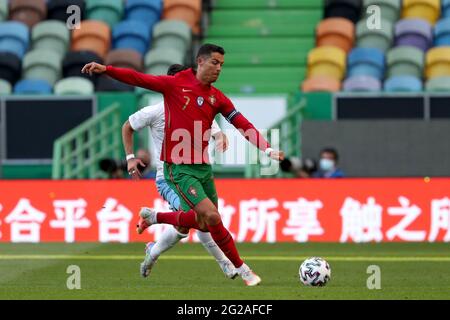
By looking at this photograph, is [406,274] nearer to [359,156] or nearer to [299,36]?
[359,156]

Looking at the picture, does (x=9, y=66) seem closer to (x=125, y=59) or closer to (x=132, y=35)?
(x=125, y=59)

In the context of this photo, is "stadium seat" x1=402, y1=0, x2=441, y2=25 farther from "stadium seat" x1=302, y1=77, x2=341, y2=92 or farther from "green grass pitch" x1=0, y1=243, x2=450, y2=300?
"green grass pitch" x1=0, y1=243, x2=450, y2=300

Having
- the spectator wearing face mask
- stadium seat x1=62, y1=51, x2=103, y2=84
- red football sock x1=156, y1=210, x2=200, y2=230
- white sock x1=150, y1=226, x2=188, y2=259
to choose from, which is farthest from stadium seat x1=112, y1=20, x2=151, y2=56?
red football sock x1=156, y1=210, x2=200, y2=230

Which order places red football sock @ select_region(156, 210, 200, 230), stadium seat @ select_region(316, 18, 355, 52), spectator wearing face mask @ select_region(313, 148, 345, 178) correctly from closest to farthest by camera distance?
1. red football sock @ select_region(156, 210, 200, 230)
2. spectator wearing face mask @ select_region(313, 148, 345, 178)
3. stadium seat @ select_region(316, 18, 355, 52)

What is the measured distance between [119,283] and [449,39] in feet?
47.1

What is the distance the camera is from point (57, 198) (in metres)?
22.5

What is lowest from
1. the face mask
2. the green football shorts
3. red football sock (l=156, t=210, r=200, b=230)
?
red football sock (l=156, t=210, r=200, b=230)

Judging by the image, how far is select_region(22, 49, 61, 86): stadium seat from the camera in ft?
87.6

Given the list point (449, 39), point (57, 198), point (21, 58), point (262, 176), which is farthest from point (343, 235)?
point (21, 58)

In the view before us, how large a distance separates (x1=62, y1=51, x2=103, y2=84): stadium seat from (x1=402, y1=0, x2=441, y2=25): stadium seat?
593 cm

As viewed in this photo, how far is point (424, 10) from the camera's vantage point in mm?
28188

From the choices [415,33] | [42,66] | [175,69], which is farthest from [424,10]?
[175,69]

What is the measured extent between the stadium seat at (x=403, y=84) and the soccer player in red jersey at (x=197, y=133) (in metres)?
12.2

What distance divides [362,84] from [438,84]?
130 centimetres
